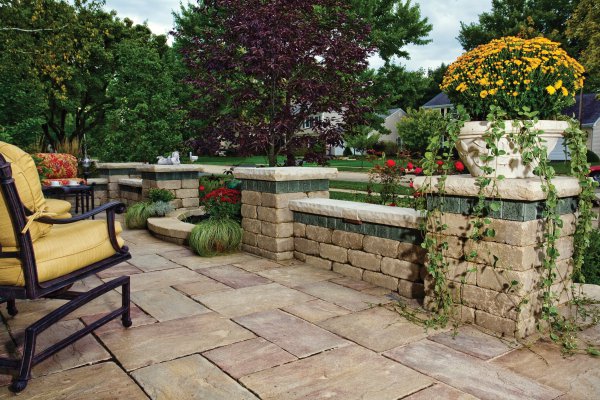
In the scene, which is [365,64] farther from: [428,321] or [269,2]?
[428,321]

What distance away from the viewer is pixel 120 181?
9.97 meters

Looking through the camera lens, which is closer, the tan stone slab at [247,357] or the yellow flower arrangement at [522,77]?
the tan stone slab at [247,357]

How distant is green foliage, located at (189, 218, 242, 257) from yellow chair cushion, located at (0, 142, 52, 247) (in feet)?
9.87

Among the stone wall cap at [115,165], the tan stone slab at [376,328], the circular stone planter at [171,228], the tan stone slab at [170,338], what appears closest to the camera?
the tan stone slab at [170,338]

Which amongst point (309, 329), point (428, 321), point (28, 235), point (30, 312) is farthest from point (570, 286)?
point (30, 312)

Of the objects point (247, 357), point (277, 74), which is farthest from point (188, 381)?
point (277, 74)

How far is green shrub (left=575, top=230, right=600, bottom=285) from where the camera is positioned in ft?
15.9

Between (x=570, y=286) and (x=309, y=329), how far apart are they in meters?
2.15

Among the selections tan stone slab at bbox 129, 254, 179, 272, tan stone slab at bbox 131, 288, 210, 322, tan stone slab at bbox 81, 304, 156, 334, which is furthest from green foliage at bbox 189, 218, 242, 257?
tan stone slab at bbox 81, 304, 156, 334

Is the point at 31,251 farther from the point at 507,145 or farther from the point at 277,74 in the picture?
the point at 277,74

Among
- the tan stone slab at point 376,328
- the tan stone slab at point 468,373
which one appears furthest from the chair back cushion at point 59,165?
the tan stone slab at point 468,373

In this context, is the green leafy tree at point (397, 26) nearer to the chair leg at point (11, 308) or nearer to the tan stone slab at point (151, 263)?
the tan stone slab at point (151, 263)

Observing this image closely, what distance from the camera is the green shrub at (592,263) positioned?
485 centimetres

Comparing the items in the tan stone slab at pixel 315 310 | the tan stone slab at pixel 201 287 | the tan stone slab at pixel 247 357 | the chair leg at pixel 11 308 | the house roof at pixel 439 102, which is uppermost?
the house roof at pixel 439 102
